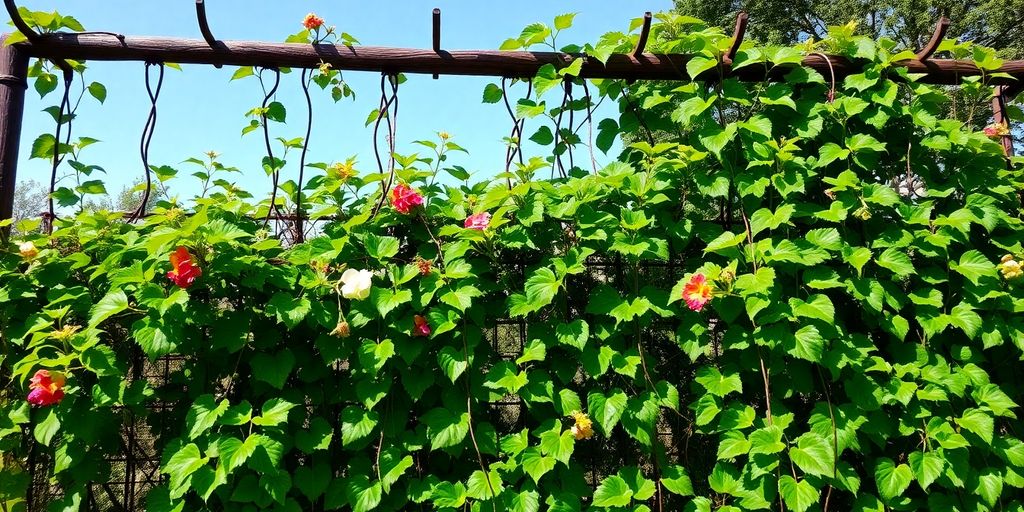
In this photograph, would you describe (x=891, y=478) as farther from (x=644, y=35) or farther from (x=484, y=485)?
(x=644, y=35)

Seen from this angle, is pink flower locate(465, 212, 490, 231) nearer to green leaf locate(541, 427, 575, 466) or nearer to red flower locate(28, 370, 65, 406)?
green leaf locate(541, 427, 575, 466)

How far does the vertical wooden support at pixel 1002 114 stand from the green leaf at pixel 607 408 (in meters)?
1.84

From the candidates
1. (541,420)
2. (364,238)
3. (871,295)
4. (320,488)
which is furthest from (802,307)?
(320,488)

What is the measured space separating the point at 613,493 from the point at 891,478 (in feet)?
2.87

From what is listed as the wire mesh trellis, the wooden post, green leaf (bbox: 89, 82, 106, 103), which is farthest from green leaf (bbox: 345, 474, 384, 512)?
green leaf (bbox: 89, 82, 106, 103)

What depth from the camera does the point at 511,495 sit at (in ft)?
5.90

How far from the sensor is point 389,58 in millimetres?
2100

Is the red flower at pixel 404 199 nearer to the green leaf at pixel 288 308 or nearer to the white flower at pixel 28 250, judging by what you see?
the green leaf at pixel 288 308

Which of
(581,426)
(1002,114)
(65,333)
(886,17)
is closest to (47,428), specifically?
(65,333)

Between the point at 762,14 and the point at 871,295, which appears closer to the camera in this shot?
the point at 871,295

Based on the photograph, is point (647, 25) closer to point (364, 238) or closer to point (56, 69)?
point (364, 238)

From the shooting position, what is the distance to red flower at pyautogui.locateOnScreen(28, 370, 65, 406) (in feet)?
5.39

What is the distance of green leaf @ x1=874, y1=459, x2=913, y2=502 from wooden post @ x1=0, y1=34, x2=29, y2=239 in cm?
296

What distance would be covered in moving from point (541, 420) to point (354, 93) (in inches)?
51.6
